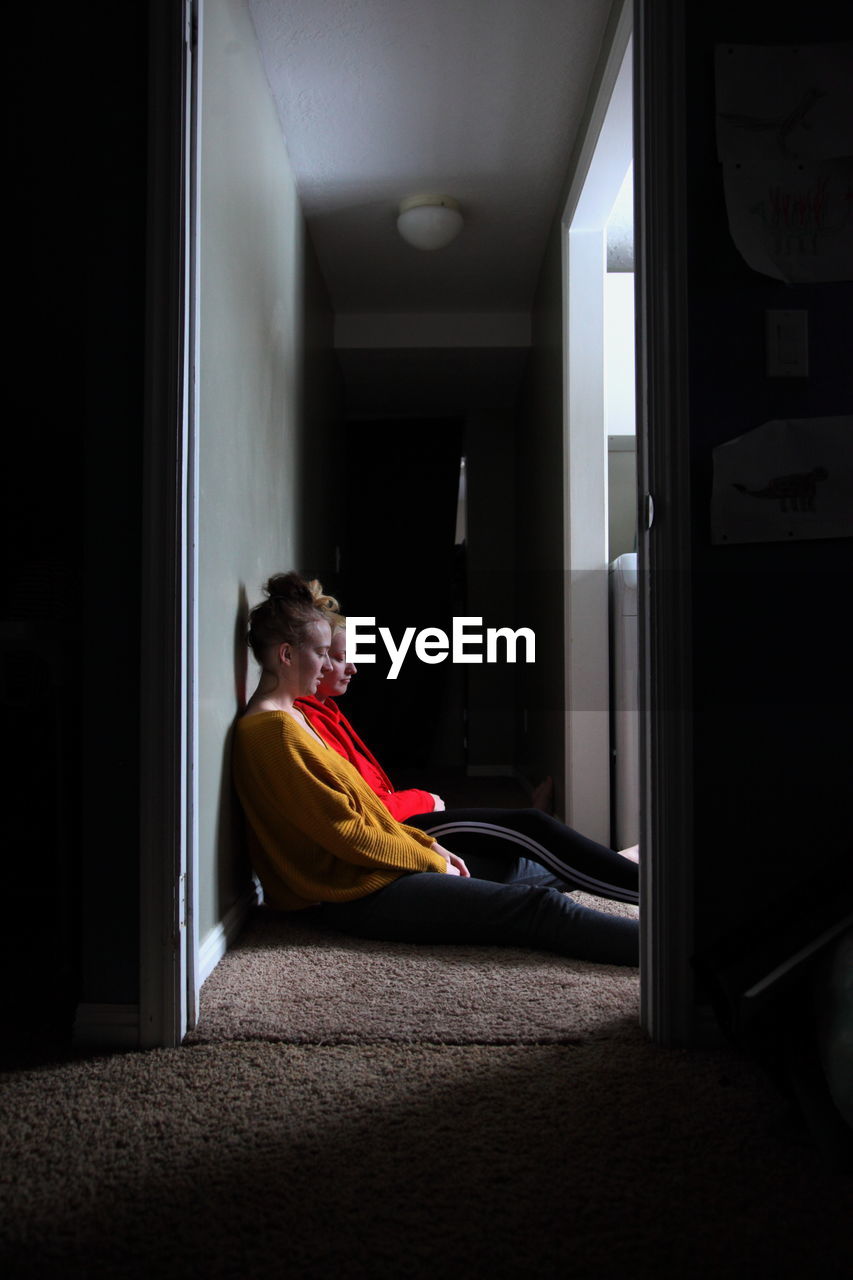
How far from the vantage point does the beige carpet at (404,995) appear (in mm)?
1361

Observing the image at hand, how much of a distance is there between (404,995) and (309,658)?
75 cm

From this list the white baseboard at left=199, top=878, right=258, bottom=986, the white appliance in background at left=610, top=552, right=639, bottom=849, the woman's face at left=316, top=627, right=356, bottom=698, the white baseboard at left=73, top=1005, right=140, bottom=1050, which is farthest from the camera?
the white appliance in background at left=610, top=552, right=639, bottom=849

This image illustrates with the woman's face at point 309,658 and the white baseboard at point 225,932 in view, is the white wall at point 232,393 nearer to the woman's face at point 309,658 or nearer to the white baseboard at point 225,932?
the white baseboard at point 225,932

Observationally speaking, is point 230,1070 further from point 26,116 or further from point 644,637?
point 26,116

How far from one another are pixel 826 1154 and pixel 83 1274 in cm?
79

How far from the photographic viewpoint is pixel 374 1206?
941mm

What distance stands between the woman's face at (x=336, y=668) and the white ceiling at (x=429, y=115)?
1.52m

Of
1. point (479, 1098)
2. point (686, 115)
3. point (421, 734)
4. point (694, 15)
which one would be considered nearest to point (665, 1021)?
point (479, 1098)

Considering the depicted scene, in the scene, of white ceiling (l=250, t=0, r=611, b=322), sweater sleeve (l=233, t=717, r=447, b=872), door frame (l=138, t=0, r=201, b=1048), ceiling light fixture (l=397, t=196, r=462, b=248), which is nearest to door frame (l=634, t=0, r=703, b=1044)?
sweater sleeve (l=233, t=717, r=447, b=872)

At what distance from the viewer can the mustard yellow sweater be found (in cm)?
Result: 172

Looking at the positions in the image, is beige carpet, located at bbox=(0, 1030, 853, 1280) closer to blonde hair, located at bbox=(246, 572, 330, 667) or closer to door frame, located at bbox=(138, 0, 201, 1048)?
door frame, located at bbox=(138, 0, 201, 1048)

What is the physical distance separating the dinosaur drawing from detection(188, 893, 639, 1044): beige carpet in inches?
32.7

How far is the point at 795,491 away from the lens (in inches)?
52.6

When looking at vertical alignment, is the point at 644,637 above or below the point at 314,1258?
above
